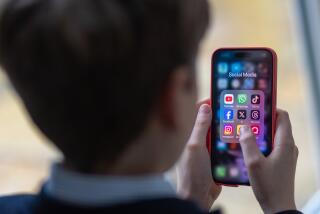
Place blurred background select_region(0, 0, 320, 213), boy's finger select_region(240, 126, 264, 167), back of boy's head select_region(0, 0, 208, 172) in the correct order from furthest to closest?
blurred background select_region(0, 0, 320, 213) < boy's finger select_region(240, 126, 264, 167) < back of boy's head select_region(0, 0, 208, 172)

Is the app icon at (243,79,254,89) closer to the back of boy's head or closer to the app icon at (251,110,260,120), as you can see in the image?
the app icon at (251,110,260,120)

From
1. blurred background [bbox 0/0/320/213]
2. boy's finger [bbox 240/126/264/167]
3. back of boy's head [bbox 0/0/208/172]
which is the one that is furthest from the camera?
blurred background [bbox 0/0/320/213]

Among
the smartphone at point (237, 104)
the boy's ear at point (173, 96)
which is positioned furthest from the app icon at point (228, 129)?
the boy's ear at point (173, 96)

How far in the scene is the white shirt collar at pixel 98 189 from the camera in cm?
46

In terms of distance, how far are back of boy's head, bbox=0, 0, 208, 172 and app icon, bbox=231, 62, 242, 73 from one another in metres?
0.20

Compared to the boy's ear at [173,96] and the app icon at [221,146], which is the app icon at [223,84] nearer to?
the app icon at [221,146]

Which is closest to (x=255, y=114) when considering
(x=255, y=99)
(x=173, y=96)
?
(x=255, y=99)

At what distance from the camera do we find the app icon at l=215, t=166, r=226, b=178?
2.18ft

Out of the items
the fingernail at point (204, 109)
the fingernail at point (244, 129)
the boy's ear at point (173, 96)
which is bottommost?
the fingernail at point (244, 129)

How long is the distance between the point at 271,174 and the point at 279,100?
970mm

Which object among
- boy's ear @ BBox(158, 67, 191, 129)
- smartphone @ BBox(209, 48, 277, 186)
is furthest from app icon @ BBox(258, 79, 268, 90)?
boy's ear @ BBox(158, 67, 191, 129)

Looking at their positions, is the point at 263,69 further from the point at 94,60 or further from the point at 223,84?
the point at 94,60

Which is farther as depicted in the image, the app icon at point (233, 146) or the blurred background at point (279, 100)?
the blurred background at point (279, 100)

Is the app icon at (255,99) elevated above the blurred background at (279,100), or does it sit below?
above
